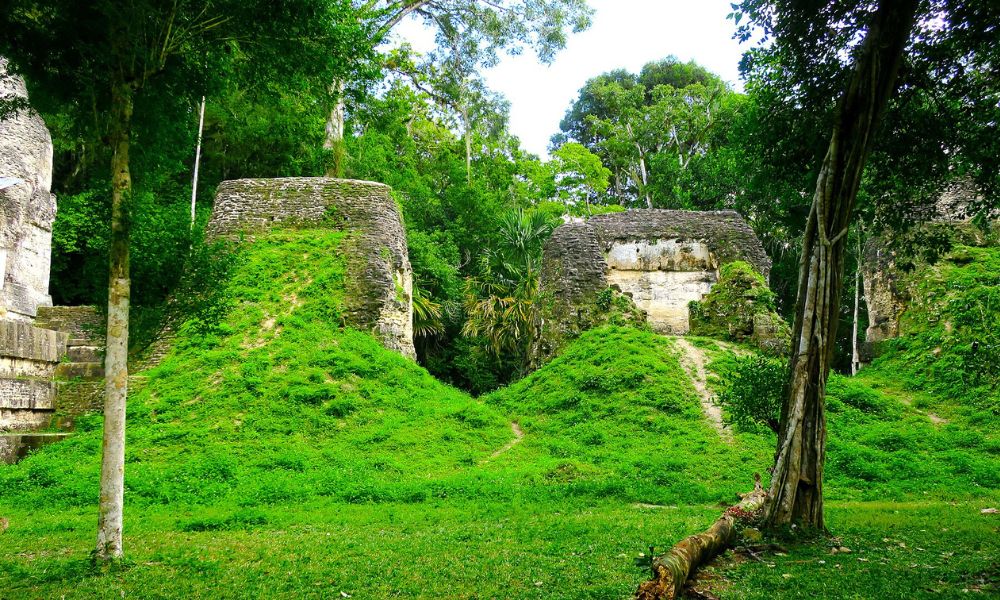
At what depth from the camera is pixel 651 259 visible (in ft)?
56.7

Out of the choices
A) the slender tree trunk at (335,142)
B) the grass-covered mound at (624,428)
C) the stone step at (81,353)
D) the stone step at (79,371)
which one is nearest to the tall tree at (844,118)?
the grass-covered mound at (624,428)

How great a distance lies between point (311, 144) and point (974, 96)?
64.5 feet

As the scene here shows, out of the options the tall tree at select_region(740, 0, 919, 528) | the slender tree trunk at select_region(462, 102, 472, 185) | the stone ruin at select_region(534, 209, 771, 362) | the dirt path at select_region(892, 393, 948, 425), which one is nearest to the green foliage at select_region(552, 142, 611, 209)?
the slender tree trunk at select_region(462, 102, 472, 185)

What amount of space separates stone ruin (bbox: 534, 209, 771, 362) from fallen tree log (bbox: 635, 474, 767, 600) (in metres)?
10.3

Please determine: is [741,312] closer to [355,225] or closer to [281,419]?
[355,225]

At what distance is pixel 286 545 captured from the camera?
5.96 metres

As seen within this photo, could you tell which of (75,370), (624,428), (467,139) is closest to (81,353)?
(75,370)

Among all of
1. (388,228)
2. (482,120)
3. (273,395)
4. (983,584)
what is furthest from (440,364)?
(983,584)

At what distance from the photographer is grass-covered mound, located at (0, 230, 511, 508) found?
8.70 metres

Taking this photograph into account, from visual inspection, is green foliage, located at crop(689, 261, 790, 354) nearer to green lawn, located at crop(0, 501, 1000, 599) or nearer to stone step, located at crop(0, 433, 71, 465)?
green lawn, located at crop(0, 501, 1000, 599)

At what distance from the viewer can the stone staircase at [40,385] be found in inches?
390

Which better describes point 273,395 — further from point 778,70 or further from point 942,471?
point 942,471

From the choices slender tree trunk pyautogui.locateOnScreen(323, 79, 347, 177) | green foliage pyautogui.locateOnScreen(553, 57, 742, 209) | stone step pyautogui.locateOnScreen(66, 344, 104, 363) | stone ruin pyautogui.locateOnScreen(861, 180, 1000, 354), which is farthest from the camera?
green foliage pyautogui.locateOnScreen(553, 57, 742, 209)

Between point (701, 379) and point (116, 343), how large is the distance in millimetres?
10860
